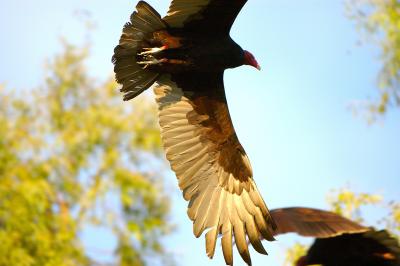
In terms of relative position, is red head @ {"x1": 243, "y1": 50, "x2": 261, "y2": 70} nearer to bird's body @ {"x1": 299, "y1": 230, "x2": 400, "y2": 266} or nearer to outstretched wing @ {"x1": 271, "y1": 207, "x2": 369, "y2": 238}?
outstretched wing @ {"x1": 271, "y1": 207, "x2": 369, "y2": 238}

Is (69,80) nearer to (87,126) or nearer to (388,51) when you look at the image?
(87,126)

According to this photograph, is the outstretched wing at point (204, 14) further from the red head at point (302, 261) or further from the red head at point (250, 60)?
the red head at point (302, 261)

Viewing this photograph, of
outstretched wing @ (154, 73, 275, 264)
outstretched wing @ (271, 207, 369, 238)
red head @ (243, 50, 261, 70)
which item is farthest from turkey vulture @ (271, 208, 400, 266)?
red head @ (243, 50, 261, 70)

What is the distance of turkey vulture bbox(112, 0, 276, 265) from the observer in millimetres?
5926

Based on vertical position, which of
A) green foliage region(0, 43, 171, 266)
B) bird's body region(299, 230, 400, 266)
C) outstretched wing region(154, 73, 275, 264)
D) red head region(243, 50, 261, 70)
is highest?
green foliage region(0, 43, 171, 266)

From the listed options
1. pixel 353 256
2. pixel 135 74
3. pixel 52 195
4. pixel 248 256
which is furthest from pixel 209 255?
pixel 52 195

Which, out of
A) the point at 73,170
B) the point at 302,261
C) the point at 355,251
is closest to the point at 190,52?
the point at 302,261

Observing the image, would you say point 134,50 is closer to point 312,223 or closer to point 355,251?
point 312,223

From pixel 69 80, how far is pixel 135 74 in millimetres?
8239

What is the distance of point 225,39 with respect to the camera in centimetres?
607

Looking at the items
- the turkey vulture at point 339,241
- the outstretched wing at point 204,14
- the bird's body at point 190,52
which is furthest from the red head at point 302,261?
the outstretched wing at point 204,14

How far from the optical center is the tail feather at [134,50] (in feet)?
19.3

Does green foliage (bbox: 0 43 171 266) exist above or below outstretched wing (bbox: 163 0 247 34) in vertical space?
above

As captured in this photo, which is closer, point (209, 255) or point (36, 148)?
point (209, 255)
